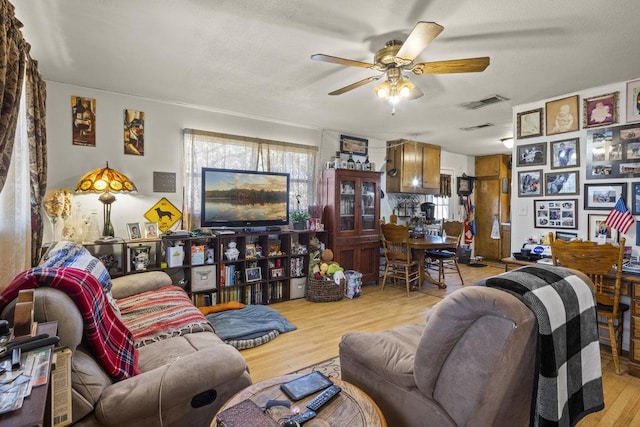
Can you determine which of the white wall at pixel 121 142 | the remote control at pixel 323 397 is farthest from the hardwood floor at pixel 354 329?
the white wall at pixel 121 142

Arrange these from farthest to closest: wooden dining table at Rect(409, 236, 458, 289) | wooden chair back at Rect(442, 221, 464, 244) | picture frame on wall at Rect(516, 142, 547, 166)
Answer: wooden chair back at Rect(442, 221, 464, 244) < wooden dining table at Rect(409, 236, 458, 289) < picture frame on wall at Rect(516, 142, 547, 166)

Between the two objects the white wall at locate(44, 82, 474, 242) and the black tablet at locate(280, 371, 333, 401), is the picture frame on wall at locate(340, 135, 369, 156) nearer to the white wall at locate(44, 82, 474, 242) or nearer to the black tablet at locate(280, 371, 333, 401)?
the white wall at locate(44, 82, 474, 242)

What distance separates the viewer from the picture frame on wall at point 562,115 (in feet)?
10.7

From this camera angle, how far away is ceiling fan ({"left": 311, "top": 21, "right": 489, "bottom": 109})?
1812mm

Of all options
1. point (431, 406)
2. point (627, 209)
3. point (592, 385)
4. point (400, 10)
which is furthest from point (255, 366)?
point (627, 209)

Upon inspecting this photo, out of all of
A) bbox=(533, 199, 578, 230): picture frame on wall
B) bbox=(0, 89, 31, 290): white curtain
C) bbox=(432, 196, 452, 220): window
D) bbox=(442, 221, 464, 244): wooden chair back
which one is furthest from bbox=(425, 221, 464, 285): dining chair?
bbox=(0, 89, 31, 290): white curtain

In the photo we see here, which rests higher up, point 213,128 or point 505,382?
point 213,128

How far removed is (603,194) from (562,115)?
3.01 ft

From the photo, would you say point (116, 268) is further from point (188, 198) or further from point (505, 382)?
point (505, 382)

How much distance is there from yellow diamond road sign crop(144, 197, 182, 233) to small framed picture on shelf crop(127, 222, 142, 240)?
0.61 ft

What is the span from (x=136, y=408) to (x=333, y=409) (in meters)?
0.76

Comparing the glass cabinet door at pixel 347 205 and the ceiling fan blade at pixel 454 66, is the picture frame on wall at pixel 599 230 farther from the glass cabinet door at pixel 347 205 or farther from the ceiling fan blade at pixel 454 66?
the glass cabinet door at pixel 347 205

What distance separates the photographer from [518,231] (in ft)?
12.3

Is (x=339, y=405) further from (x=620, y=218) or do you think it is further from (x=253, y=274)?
(x=620, y=218)
